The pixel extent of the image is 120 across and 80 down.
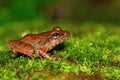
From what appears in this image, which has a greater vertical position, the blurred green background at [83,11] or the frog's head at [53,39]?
the blurred green background at [83,11]

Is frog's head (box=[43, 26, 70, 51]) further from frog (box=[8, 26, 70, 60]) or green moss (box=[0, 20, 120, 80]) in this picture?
green moss (box=[0, 20, 120, 80])

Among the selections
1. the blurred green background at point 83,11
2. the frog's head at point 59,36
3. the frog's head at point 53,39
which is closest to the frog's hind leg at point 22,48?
the frog's head at point 53,39

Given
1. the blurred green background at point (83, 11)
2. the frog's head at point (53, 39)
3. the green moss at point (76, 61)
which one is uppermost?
the blurred green background at point (83, 11)

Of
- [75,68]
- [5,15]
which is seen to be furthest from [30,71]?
[5,15]

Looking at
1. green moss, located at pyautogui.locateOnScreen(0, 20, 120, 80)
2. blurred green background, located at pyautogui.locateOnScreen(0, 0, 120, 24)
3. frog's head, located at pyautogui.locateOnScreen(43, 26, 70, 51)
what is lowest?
green moss, located at pyautogui.locateOnScreen(0, 20, 120, 80)

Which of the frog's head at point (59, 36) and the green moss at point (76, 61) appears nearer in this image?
the green moss at point (76, 61)

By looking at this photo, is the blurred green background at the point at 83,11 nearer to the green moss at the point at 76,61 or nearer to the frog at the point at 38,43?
the green moss at the point at 76,61

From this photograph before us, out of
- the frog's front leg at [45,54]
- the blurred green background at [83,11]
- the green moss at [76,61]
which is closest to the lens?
the green moss at [76,61]

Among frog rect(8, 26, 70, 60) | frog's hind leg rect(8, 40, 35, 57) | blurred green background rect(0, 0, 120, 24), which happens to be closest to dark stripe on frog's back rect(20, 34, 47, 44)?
frog rect(8, 26, 70, 60)

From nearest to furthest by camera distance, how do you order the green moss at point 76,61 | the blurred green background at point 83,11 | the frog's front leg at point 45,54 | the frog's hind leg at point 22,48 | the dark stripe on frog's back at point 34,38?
the green moss at point 76,61 → the frog's front leg at point 45,54 → the frog's hind leg at point 22,48 → the dark stripe on frog's back at point 34,38 → the blurred green background at point 83,11
